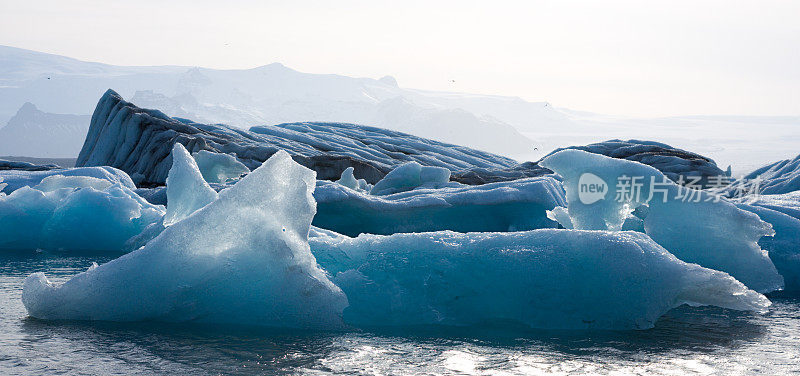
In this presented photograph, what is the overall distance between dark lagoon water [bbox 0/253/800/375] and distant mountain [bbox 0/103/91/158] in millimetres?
123913

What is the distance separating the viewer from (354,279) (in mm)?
5152

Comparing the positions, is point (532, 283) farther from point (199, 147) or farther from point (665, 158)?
point (665, 158)

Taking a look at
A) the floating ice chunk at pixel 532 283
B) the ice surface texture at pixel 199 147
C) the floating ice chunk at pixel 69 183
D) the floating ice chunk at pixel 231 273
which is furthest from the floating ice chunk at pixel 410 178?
the floating ice chunk at pixel 231 273

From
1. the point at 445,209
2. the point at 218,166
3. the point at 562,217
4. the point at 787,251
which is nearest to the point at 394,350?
the point at 562,217

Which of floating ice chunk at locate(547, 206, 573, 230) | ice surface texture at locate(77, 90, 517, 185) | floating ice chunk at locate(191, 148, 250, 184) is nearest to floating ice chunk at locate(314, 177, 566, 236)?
floating ice chunk at locate(547, 206, 573, 230)

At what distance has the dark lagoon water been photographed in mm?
3957

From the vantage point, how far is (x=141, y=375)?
148 inches

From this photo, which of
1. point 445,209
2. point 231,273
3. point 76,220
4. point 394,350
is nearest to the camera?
point 394,350

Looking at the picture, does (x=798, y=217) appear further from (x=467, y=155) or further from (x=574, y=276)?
(x=467, y=155)

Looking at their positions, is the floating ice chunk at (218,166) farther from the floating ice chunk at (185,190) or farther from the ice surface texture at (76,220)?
the floating ice chunk at (185,190)

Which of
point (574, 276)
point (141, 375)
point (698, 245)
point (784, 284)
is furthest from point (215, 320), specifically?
point (784, 284)

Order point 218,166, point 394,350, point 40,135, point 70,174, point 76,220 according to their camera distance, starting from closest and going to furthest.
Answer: point 394,350
point 76,220
point 70,174
point 218,166
point 40,135

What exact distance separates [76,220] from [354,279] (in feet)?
19.5

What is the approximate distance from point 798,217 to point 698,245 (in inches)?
96.4
